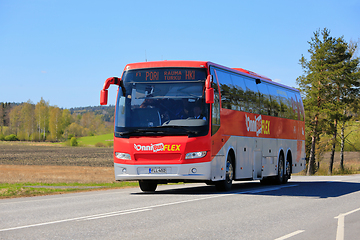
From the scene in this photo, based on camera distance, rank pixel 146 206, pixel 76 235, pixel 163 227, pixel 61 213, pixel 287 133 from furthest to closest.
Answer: pixel 287 133
pixel 146 206
pixel 61 213
pixel 163 227
pixel 76 235

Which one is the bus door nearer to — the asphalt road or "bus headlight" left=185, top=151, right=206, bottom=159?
"bus headlight" left=185, top=151, right=206, bottom=159

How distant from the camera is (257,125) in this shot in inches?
756

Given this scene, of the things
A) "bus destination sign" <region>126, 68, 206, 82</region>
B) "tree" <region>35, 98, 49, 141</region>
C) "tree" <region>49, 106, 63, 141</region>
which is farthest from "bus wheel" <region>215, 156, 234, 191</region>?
"tree" <region>49, 106, 63, 141</region>

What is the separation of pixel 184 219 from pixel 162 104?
5.67 m

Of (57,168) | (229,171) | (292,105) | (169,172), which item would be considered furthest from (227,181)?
(57,168)

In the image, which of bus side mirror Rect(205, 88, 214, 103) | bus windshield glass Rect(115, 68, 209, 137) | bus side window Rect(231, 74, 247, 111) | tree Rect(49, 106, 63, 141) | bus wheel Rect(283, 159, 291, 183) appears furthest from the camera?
tree Rect(49, 106, 63, 141)

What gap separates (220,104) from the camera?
15.8m

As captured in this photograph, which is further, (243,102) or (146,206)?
(243,102)

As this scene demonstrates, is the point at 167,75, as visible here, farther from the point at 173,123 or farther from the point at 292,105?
the point at 292,105

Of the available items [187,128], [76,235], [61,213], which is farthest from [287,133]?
[76,235]

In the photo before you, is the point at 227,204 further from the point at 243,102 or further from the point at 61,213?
the point at 243,102

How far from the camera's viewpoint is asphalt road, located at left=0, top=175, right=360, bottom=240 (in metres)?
7.91

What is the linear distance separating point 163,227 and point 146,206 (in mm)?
3195

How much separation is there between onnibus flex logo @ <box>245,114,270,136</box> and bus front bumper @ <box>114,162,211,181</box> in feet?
13.9
